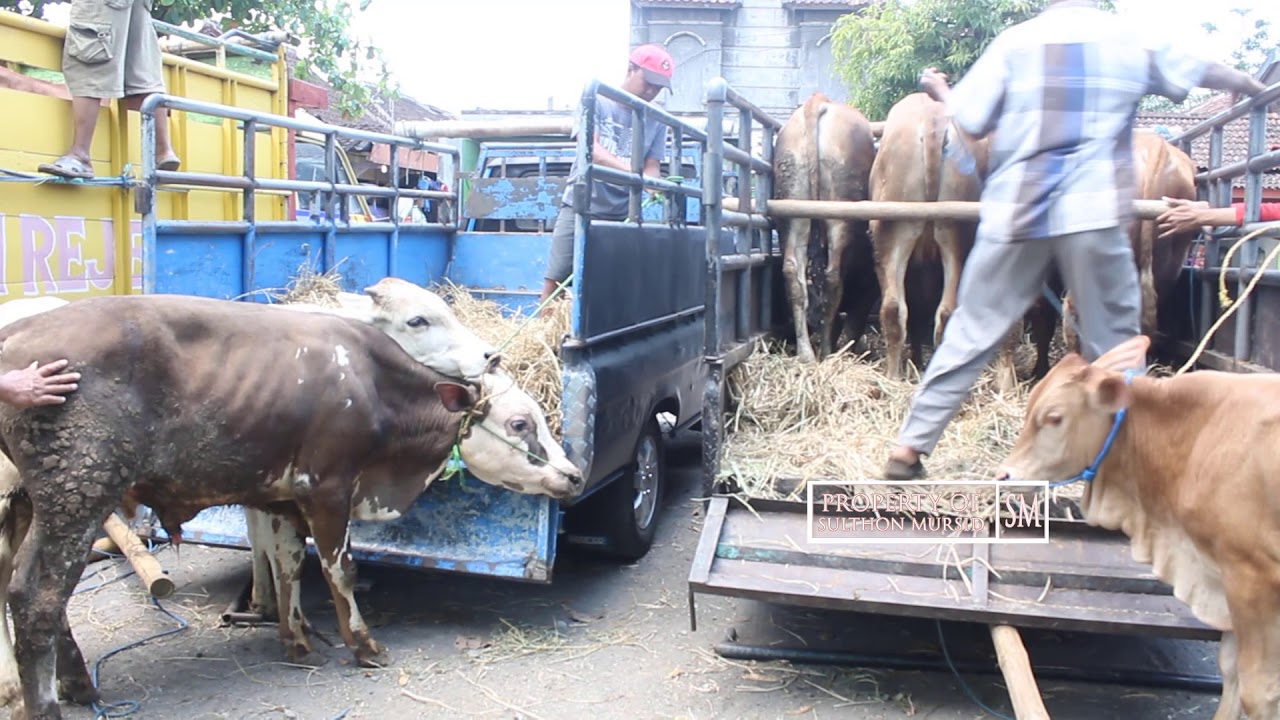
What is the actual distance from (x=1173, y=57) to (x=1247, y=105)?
5.99 ft

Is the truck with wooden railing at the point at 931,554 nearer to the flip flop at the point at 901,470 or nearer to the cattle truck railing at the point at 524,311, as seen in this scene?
the flip flop at the point at 901,470

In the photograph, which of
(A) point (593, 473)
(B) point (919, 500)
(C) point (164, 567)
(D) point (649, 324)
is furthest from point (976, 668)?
(C) point (164, 567)

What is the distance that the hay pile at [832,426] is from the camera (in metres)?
4.35

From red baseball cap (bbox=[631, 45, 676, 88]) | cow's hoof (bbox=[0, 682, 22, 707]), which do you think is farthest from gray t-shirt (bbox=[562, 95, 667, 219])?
cow's hoof (bbox=[0, 682, 22, 707])

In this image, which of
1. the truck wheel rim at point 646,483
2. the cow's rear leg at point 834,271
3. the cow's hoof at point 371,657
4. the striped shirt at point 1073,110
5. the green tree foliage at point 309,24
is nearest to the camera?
the striped shirt at point 1073,110

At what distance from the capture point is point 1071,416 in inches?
137

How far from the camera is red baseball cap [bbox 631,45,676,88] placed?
591 centimetres

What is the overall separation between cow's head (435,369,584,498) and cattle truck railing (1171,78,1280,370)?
9.18 ft

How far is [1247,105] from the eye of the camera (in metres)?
5.11

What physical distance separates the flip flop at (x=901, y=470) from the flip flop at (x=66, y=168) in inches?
173

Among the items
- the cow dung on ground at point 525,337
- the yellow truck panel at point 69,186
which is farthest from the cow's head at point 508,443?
the yellow truck panel at point 69,186

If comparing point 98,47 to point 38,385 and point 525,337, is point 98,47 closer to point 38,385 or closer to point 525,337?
point 525,337

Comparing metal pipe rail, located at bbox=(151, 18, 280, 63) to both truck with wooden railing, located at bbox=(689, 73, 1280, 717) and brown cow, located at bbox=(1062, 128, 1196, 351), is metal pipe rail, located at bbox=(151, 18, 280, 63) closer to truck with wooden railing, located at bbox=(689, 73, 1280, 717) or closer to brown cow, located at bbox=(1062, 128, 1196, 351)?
truck with wooden railing, located at bbox=(689, 73, 1280, 717)

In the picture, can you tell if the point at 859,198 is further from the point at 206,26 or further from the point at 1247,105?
the point at 206,26
